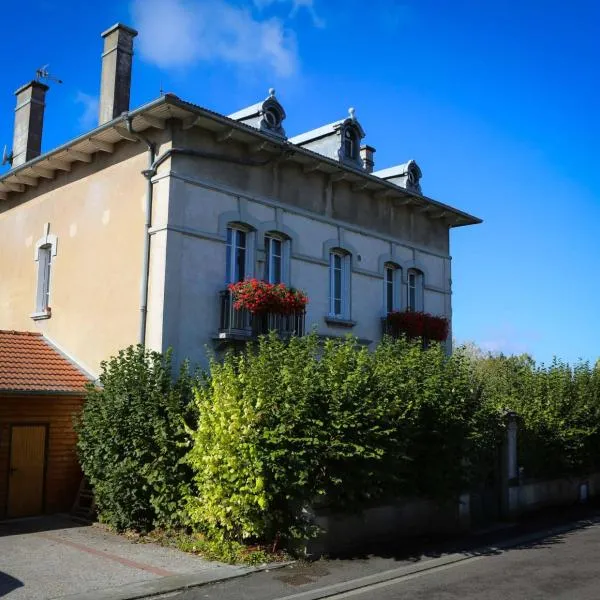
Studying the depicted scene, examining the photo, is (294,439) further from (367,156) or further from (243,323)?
(367,156)

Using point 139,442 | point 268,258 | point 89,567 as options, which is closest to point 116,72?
point 268,258

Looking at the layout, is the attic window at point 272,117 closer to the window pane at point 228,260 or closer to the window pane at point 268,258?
the window pane at point 268,258

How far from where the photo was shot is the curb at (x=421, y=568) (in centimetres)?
895

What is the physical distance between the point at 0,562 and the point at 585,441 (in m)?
13.2

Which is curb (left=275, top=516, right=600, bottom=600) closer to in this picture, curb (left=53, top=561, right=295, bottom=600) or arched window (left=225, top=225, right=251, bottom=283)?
curb (left=53, top=561, right=295, bottom=600)

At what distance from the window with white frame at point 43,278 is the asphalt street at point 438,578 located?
32.2 ft

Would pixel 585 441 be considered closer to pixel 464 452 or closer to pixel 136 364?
Answer: pixel 464 452

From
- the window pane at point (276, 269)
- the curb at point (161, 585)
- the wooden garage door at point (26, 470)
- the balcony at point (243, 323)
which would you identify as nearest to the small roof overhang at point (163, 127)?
the window pane at point (276, 269)

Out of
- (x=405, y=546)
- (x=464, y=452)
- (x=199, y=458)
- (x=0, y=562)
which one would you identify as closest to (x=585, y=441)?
(x=464, y=452)

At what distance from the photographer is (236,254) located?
1502cm

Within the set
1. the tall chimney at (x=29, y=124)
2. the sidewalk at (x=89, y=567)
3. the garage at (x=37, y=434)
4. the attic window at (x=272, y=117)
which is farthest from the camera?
the tall chimney at (x=29, y=124)

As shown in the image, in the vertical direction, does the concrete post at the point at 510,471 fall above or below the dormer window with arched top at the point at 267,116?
below

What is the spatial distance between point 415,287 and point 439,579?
10943 millimetres

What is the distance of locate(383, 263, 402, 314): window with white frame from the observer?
1878cm
